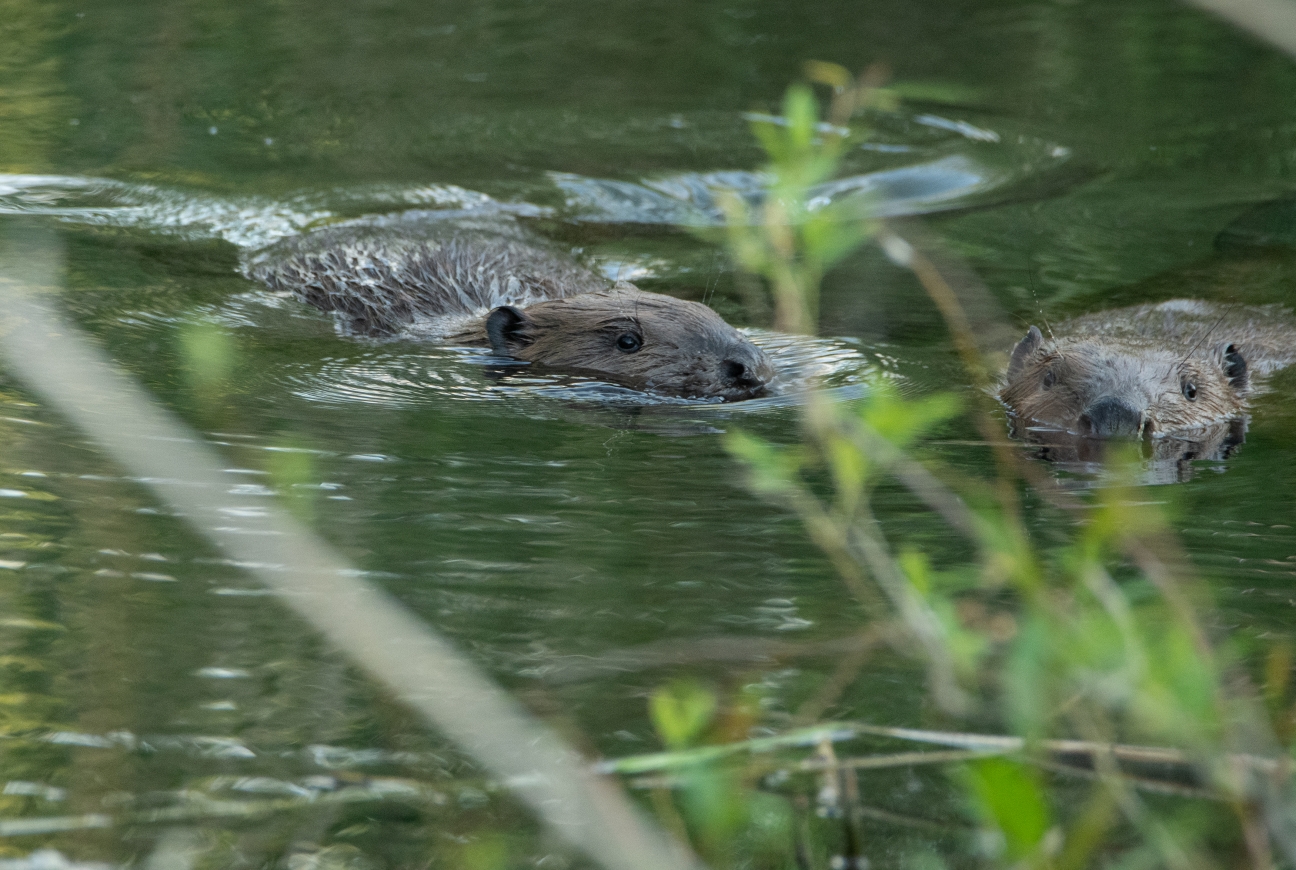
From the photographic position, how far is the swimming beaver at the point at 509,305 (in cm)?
495

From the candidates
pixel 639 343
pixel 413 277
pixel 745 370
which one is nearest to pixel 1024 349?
pixel 745 370

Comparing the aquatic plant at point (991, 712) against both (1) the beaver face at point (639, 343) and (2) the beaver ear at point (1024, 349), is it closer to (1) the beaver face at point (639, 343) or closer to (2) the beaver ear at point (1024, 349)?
(1) the beaver face at point (639, 343)

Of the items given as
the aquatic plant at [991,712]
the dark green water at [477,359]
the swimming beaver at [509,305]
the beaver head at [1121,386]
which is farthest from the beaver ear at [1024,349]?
the aquatic plant at [991,712]

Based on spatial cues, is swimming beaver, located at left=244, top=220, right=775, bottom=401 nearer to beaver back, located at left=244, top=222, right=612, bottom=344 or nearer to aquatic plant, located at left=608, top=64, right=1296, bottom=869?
beaver back, located at left=244, top=222, right=612, bottom=344

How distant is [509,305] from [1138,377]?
2063mm

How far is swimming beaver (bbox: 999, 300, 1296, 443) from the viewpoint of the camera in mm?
4535

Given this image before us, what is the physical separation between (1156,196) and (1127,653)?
7037 mm

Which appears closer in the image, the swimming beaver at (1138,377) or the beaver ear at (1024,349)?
the swimming beaver at (1138,377)

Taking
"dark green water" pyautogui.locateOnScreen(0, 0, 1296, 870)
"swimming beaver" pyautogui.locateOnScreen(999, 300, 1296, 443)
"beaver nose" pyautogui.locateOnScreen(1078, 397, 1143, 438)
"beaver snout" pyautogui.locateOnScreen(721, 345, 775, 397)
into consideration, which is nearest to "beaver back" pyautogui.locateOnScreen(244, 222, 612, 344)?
"dark green water" pyautogui.locateOnScreen(0, 0, 1296, 870)

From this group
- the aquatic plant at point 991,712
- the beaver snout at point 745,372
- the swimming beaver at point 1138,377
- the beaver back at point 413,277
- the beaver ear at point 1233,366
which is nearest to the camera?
the aquatic plant at point 991,712

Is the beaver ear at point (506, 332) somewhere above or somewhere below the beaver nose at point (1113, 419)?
above

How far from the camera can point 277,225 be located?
7.22m

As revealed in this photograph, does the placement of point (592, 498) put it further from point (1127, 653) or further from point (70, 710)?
point (1127, 653)

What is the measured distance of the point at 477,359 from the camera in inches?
210
